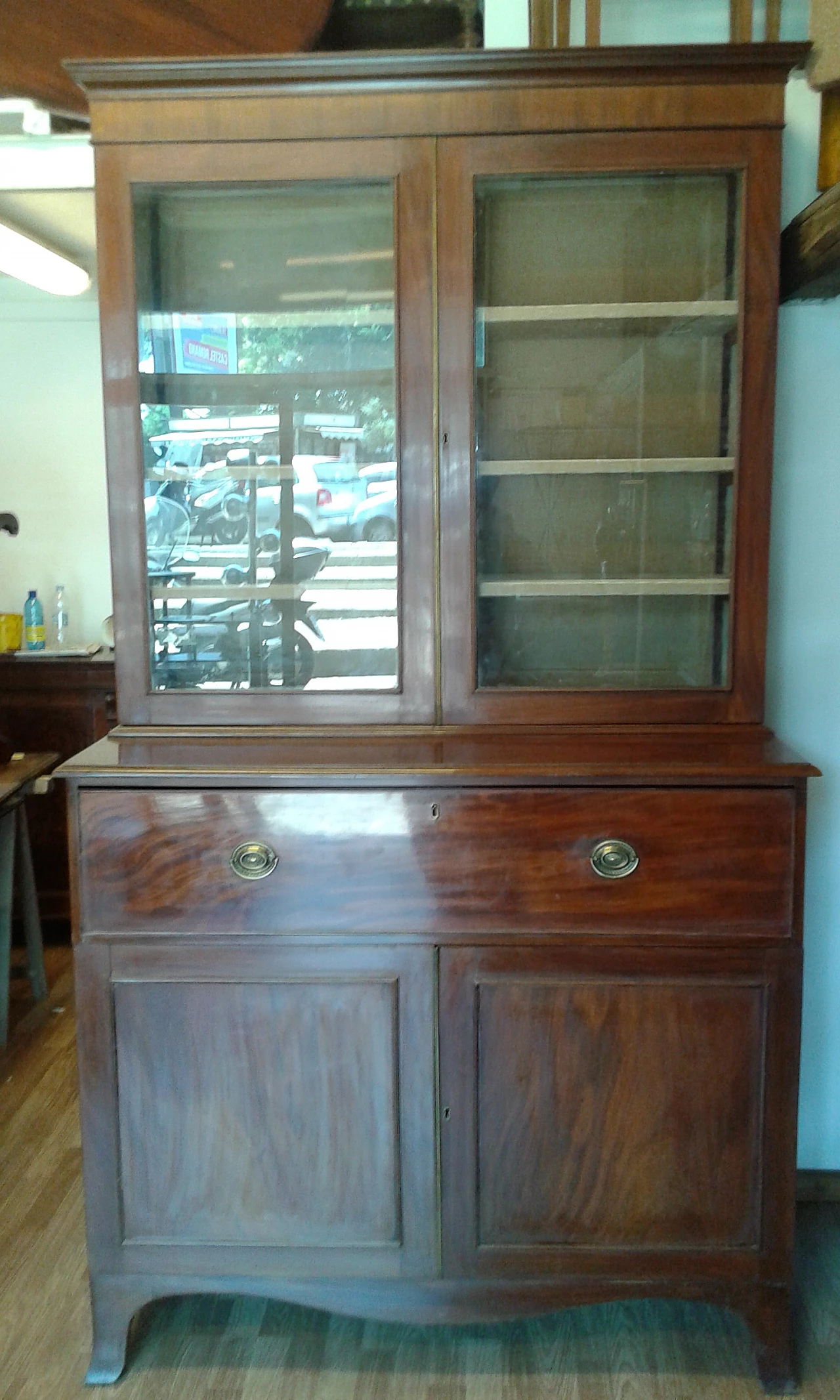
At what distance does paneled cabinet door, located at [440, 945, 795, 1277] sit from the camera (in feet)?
5.29

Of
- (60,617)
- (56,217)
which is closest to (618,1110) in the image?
(56,217)

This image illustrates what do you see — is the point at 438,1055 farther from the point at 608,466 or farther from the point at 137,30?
the point at 137,30

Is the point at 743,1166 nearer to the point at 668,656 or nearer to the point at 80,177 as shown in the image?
the point at 668,656

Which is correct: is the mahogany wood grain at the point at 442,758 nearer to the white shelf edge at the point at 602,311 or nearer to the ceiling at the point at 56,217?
the white shelf edge at the point at 602,311

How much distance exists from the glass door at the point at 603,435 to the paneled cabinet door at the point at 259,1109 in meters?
0.55

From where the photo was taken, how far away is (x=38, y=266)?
3221 mm

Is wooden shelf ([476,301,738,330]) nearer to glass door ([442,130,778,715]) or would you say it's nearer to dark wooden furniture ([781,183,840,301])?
glass door ([442,130,778,715])

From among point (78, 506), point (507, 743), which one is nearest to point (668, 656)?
point (507, 743)

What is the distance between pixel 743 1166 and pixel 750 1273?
18cm

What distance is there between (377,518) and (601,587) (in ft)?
1.28

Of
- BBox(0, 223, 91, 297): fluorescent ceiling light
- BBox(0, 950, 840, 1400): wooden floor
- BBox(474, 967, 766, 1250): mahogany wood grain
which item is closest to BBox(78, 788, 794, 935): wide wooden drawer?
BBox(474, 967, 766, 1250): mahogany wood grain

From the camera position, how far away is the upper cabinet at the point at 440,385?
1.62 metres

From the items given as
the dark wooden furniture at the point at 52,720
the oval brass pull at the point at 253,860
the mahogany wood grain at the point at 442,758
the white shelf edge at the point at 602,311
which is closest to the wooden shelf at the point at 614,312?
the white shelf edge at the point at 602,311

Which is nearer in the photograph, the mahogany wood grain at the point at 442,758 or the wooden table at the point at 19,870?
the mahogany wood grain at the point at 442,758
